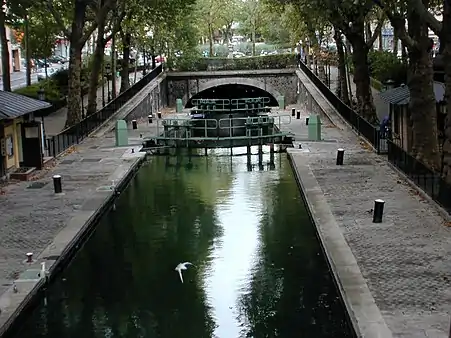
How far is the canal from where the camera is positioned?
1485cm

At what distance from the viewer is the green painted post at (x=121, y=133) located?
38.6 meters

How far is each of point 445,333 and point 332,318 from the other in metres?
2.63

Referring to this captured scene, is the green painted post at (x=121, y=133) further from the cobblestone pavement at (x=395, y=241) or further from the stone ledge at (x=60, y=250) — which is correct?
→ the cobblestone pavement at (x=395, y=241)

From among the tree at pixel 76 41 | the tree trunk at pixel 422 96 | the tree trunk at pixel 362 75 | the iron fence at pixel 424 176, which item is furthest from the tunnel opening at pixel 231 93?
the tree trunk at pixel 422 96

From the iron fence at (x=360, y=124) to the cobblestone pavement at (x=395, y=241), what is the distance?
1518 mm

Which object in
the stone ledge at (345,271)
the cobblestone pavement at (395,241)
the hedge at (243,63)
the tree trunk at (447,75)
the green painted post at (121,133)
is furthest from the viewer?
the hedge at (243,63)

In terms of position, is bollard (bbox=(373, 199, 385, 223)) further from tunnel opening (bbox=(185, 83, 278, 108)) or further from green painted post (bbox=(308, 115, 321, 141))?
tunnel opening (bbox=(185, 83, 278, 108))

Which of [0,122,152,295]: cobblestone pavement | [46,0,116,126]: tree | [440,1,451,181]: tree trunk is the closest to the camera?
[0,122,152,295]: cobblestone pavement

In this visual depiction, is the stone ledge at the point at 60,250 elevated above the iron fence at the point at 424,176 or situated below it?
below

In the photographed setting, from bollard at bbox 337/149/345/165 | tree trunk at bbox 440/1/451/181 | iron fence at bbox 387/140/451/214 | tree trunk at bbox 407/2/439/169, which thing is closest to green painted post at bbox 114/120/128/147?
bollard at bbox 337/149/345/165

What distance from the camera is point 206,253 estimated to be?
20250mm

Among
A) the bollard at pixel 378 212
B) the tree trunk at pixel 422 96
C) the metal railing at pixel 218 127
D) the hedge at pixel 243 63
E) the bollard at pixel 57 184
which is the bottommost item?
the bollard at pixel 378 212

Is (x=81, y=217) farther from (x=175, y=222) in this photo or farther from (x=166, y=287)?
(x=166, y=287)

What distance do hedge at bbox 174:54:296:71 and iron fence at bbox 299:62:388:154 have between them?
12.4m
